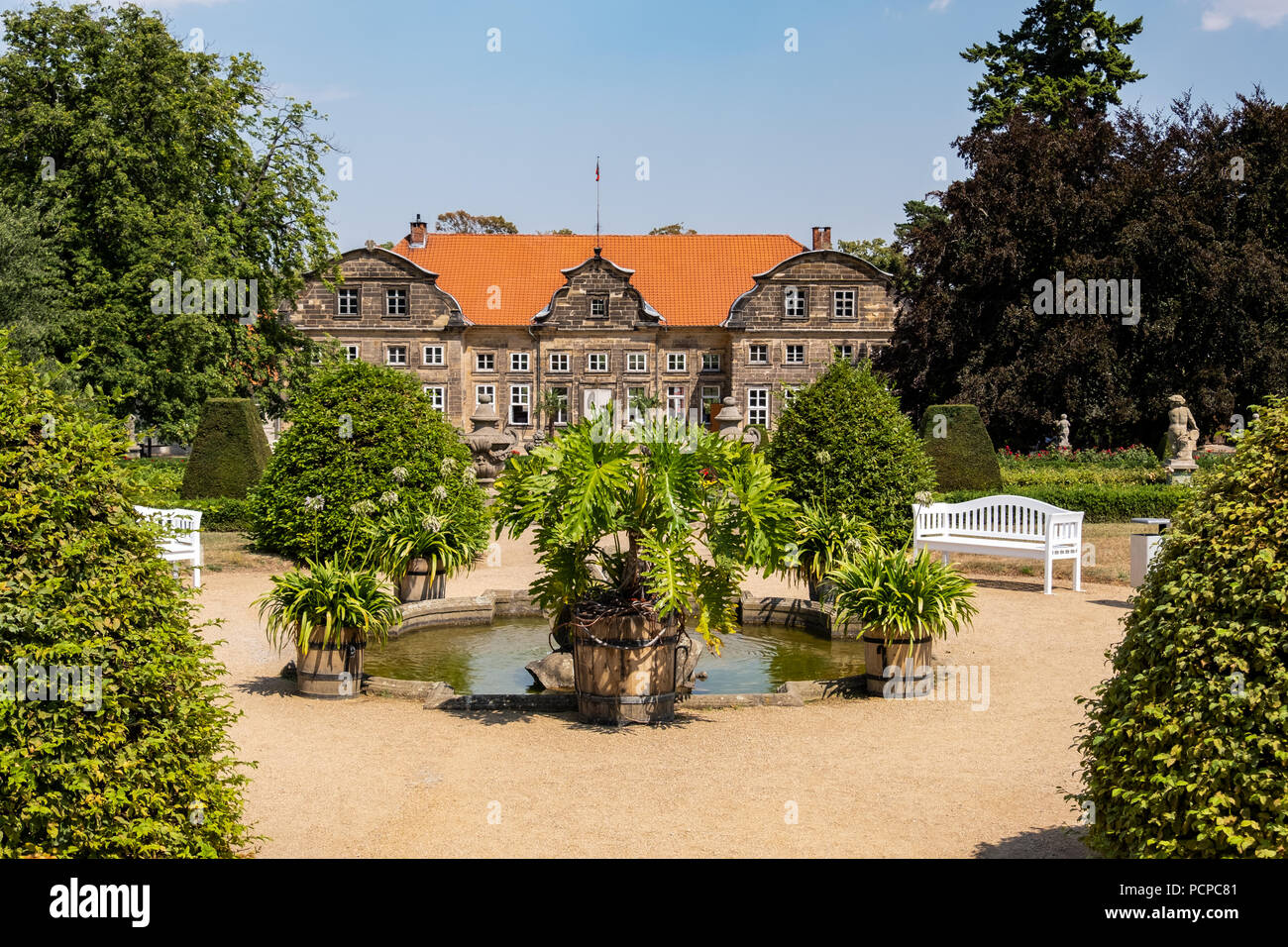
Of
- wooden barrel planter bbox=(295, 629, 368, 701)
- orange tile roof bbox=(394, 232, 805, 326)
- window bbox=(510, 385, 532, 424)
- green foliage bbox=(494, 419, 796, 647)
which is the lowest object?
wooden barrel planter bbox=(295, 629, 368, 701)

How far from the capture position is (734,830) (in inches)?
208

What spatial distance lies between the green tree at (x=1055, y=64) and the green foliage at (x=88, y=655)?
36301 millimetres

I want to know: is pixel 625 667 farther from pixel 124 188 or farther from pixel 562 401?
pixel 562 401

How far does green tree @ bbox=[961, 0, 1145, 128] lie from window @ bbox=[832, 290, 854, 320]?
10.8 m

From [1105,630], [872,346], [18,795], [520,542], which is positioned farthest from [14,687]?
[872,346]

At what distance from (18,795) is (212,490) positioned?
16.3 m

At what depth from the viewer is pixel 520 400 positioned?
47531 mm

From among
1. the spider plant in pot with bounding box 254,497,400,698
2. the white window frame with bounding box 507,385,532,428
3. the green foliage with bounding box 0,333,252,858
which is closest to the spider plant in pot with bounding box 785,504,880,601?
the spider plant in pot with bounding box 254,497,400,698

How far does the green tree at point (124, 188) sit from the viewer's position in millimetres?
24656

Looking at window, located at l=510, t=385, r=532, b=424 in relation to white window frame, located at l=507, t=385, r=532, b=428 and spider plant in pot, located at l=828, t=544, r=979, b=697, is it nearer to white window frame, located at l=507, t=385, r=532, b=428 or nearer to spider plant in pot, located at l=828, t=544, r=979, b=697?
white window frame, located at l=507, t=385, r=532, b=428

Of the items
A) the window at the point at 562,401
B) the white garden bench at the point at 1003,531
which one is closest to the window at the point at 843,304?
the window at the point at 562,401

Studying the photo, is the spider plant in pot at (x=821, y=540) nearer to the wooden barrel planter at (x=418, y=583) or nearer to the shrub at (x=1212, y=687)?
the wooden barrel planter at (x=418, y=583)

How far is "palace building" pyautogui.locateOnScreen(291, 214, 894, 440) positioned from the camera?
46375 mm
